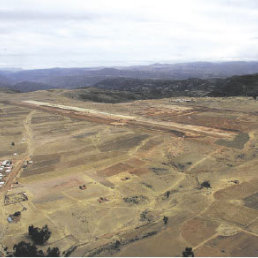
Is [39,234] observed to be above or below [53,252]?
above

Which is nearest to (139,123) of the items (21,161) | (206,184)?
(21,161)

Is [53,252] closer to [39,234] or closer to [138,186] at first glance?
[39,234]

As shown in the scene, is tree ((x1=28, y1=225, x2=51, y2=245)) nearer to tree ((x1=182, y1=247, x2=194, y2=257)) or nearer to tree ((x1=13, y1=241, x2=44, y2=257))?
tree ((x1=13, y1=241, x2=44, y2=257))

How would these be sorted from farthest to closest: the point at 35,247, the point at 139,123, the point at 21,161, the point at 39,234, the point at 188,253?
the point at 139,123 < the point at 21,161 < the point at 39,234 < the point at 35,247 < the point at 188,253

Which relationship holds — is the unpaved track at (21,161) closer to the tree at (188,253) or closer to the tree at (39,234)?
the tree at (39,234)

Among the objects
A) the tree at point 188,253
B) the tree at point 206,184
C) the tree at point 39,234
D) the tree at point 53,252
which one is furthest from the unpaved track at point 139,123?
the tree at point 53,252

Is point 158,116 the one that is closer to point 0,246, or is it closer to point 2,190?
point 2,190
